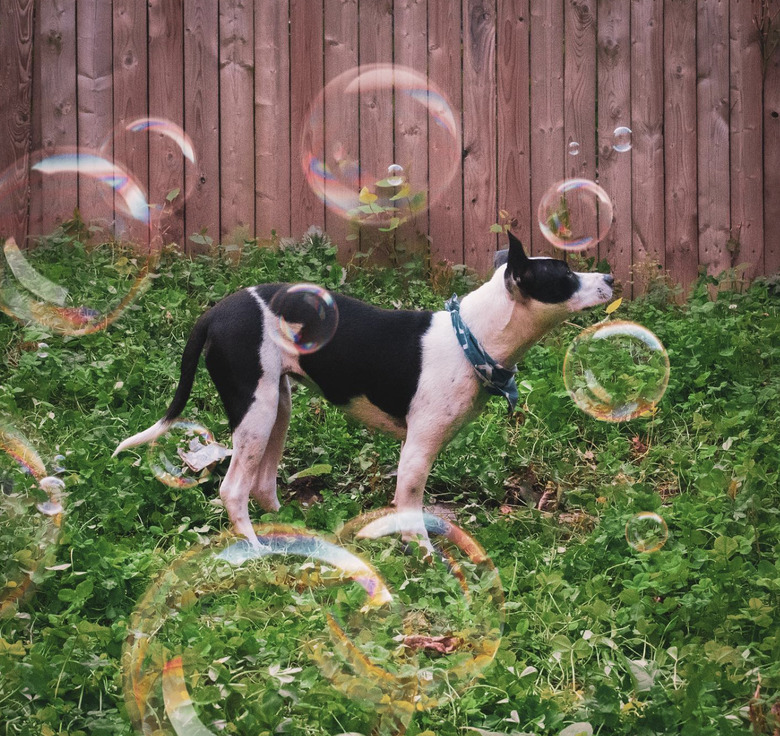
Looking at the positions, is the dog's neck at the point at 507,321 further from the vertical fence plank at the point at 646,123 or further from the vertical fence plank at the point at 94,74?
the vertical fence plank at the point at 94,74

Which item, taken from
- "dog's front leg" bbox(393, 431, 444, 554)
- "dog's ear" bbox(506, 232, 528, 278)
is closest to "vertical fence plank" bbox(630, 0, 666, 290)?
"dog's ear" bbox(506, 232, 528, 278)

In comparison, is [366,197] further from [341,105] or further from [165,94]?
[165,94]

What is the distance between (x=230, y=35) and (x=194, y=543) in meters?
3.84

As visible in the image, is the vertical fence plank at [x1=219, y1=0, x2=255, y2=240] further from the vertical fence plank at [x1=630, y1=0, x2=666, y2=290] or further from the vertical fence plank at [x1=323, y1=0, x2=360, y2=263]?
the vertical fence plank at [x1=630, y1=0, x2=666, y2=290]

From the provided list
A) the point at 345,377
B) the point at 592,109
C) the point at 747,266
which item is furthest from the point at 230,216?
the point at 747,266

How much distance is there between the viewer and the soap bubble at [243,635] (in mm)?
2338

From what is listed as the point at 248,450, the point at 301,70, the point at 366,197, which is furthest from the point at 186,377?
the point at 301,70

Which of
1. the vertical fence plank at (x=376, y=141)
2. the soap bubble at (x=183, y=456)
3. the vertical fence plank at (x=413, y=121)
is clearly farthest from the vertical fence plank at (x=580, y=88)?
the soap bubble at (x=183, y=456)

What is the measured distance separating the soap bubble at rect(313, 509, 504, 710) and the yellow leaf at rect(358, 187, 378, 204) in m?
2.90

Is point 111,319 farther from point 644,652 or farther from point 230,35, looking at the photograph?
point 644,652

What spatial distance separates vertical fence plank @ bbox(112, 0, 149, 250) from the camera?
6113mm

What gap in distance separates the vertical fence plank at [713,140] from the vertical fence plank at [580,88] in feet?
2.47

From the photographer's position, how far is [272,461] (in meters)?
3.88

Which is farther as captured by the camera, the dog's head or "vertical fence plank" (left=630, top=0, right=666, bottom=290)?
"vertical fence plank" (left=630, top=0, right=666, bottom=290)
